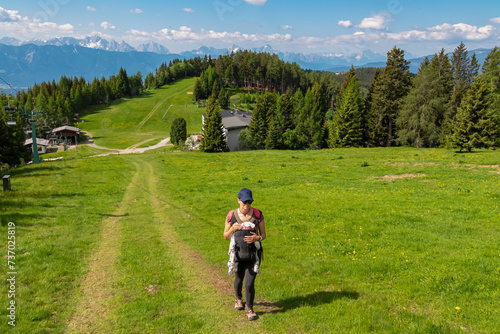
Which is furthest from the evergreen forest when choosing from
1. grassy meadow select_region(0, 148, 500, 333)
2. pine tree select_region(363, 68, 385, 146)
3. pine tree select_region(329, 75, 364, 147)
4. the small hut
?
the small hut

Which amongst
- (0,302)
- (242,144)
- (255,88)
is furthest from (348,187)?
(255,88)

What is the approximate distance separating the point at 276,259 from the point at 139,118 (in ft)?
483

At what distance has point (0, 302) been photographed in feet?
26.4

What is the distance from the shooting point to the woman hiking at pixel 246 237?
746cm

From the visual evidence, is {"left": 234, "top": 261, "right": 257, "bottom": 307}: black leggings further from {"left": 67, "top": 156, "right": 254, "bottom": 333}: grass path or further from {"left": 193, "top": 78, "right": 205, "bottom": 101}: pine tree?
{"left": 193, "top": 78, "right": 205, "bottom": 101}: pine tree

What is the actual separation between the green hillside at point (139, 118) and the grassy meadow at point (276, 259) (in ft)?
304

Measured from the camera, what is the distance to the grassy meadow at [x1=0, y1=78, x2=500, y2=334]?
25.3ft

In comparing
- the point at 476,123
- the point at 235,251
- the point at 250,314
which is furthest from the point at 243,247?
the point at 476,123

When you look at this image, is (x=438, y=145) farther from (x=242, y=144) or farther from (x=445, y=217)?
(x=445, y=217)

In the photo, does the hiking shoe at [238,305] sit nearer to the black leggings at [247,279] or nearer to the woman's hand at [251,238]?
the black leggings at [247,279]

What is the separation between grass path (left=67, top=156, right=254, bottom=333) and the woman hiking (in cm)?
92

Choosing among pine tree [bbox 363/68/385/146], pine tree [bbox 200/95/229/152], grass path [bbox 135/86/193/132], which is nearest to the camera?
pine tree [bbox 363/68/385/146]

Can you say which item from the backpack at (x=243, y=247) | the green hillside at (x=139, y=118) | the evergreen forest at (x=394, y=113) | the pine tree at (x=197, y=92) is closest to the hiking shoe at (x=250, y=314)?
the backpack at (x=243, y=247)

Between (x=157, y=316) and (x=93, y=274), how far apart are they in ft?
12.7
